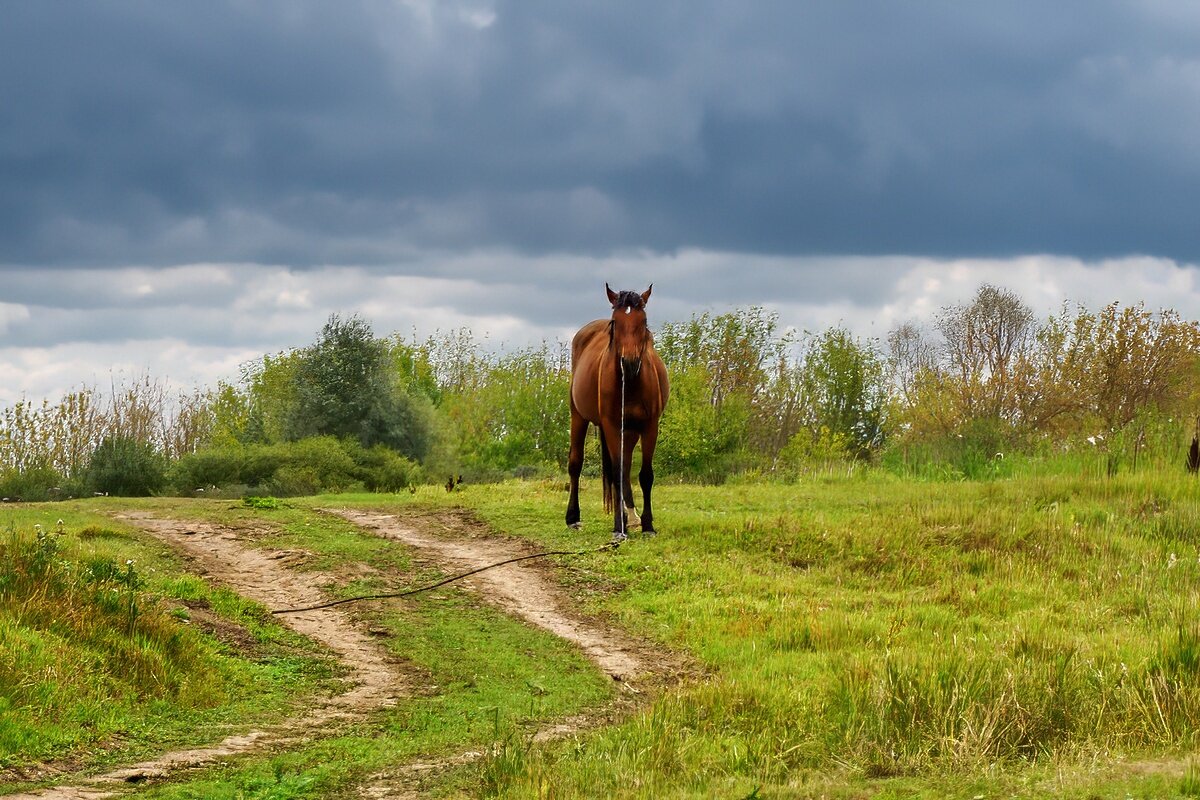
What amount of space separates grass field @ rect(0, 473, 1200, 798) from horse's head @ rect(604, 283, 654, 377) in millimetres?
2460

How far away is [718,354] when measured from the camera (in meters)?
50.8

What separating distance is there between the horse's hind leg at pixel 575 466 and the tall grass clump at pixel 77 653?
22.8 feet

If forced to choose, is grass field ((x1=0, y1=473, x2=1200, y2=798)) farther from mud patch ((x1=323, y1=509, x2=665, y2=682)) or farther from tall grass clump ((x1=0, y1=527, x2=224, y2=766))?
mud patch ((x1=323, y1=509, x2=665, y2=682))

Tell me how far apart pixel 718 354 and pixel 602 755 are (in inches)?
1737

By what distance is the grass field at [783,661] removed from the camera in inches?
276

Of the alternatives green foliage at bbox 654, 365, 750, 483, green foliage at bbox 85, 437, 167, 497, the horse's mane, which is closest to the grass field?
the horse's mane

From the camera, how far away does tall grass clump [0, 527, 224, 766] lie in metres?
8.46

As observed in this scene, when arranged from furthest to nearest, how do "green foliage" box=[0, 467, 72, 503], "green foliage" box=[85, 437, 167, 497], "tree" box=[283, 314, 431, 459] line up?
"tree" box=[283, 314, 431, 459] < "green foliage" box=[0, 467, 72, 503] < "green foliage" box=[85, 437, 167, 497]

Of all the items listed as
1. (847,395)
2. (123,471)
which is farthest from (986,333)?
(123,471)

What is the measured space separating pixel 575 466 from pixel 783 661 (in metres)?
8.00

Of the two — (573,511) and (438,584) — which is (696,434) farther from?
(438,584)

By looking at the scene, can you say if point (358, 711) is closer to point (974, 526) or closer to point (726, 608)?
point (726, 608)

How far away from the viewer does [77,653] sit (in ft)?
31.0

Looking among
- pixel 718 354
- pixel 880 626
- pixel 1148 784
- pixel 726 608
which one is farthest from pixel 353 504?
pixel 718 354
